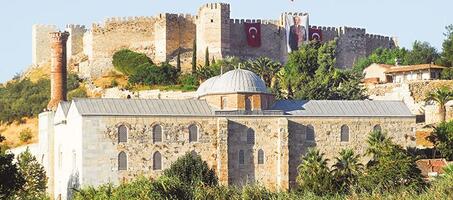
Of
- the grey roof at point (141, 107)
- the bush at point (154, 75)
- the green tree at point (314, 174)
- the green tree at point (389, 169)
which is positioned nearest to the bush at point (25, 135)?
the bush at point (154, 75)

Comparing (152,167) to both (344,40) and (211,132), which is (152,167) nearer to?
(211,132)

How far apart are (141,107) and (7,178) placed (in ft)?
23.0

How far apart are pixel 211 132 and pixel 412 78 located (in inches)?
1030

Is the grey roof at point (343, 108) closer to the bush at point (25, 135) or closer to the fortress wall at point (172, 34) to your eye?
the bush at point (25, 135)

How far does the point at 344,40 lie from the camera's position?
3342 inches

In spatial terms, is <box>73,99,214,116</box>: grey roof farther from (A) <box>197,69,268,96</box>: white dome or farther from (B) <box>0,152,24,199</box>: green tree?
(B) <box>0,152,24,199</box>: green tree

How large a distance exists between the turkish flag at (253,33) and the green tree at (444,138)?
22.9 m

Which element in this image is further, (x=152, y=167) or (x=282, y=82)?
(x=282, y=82)

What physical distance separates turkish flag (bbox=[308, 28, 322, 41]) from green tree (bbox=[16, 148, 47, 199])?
99.7ft

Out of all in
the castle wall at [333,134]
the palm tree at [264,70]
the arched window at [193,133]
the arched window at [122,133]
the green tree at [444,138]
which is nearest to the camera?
the arched window at [122,133]

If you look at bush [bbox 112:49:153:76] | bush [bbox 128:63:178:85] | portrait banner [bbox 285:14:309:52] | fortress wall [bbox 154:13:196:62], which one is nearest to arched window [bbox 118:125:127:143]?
bush [bbox 128:63:178:85]

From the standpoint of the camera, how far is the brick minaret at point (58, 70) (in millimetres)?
58906

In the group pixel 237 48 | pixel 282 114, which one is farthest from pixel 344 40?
pixel 282 114

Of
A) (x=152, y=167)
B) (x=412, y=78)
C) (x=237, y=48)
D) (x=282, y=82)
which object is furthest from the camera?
(x=237, y=48)
